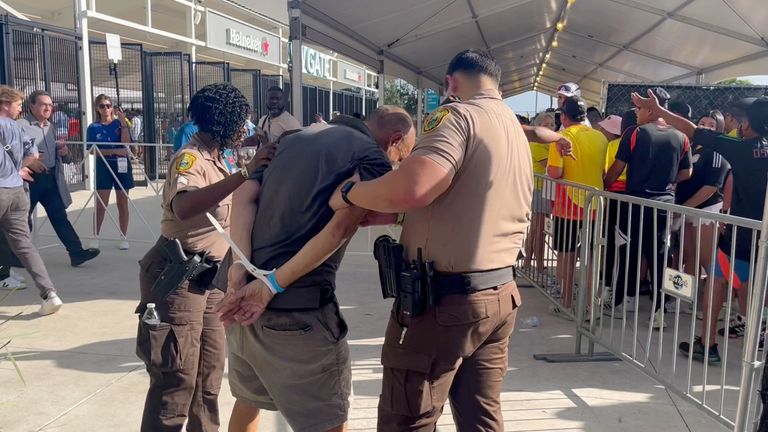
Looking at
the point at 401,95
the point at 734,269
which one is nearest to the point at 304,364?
the point at 734,269

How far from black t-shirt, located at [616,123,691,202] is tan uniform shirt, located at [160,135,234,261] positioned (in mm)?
3652

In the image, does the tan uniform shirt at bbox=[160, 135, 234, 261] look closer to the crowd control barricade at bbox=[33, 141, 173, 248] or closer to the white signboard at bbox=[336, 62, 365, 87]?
the crowd control barricade at bbox=[33, 141, 173, 248]

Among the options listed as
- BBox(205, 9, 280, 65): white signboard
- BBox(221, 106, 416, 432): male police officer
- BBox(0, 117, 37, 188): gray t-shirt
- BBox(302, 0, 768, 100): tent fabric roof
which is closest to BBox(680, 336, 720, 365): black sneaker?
BBox(221, 106, 416, 432): male police officer

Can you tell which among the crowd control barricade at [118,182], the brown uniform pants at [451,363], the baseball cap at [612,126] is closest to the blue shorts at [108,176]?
the crowd control barricade at [118,182]

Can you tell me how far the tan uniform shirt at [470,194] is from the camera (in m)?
2.29

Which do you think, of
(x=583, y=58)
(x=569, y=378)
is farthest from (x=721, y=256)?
(x=583, y=58)

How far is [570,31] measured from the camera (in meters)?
14.4

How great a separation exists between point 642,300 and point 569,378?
261cm

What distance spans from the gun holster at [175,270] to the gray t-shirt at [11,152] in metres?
3.23

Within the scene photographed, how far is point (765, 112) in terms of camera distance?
4.24m

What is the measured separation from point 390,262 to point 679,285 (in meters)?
1.95

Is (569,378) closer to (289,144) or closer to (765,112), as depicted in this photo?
(765,112)

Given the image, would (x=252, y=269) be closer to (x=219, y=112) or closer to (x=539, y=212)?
(x=219, y=112)

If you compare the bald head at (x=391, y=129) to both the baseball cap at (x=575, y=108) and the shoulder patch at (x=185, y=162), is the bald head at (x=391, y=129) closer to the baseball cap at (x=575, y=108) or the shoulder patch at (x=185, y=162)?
the shoulder patch at (x=185, y=162)
